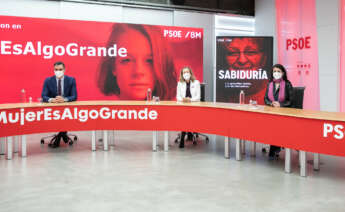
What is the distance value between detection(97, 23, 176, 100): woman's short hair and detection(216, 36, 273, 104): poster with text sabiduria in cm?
112

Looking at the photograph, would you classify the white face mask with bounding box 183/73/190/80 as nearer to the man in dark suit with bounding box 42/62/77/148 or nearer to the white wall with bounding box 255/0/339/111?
the man in dark suit with bounding box 42/62/77/148

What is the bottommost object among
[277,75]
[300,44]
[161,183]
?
[161,183]

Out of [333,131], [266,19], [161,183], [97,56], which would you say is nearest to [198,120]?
[161,183]

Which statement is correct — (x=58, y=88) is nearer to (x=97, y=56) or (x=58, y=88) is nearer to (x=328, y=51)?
(x=97, y=56)

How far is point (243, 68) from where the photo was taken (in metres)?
8.62

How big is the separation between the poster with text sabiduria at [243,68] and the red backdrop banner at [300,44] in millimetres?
551

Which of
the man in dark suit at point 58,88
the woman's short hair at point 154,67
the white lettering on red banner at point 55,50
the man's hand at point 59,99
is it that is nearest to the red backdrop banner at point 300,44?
the woman's short hair at point 154,67

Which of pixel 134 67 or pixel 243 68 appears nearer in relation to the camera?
pixel 134 67

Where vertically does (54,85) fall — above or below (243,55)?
below

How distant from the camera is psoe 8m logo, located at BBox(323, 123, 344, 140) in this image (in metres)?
3.67

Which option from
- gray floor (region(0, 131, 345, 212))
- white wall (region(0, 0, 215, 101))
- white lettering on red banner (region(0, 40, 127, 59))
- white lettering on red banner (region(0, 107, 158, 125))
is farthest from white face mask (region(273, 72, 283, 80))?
white wall (region(0, 0, 215, 101))

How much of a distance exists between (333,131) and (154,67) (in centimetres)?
513

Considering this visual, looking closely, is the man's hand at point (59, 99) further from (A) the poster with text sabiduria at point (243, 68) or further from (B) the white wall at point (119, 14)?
(A) the poster with text sabiduria at point (243, 68)

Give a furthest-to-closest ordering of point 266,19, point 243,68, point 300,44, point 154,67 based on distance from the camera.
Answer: point 266,19
point 243,68
point 300,44
point 154,67
